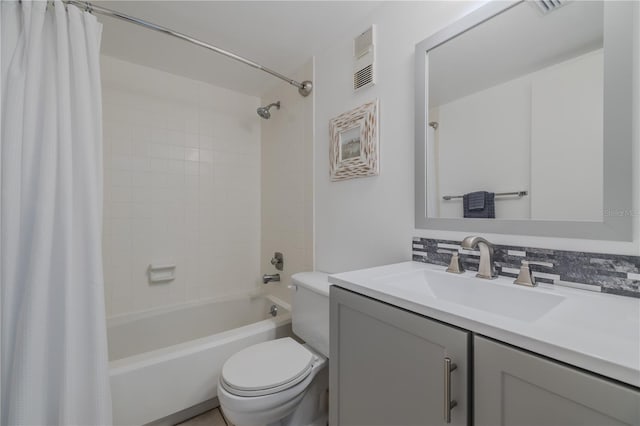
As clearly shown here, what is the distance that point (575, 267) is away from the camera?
0.75 m

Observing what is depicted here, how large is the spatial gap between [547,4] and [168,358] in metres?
2.08

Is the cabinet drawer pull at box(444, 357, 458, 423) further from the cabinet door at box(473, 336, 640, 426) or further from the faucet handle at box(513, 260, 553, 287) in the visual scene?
the faucet handle at box(513, 260, 553, 287)

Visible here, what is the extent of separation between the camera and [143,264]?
191cm

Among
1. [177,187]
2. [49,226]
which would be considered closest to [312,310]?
[49,226]

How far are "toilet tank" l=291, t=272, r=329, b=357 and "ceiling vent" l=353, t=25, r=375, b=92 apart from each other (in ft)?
3.60

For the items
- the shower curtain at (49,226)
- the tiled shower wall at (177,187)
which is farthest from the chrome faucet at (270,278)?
the shower curtain at (49,226)

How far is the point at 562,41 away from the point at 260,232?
225 cm

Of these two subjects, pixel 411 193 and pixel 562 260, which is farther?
pixel 411 193

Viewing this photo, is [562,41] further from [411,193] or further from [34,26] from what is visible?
[34,26]

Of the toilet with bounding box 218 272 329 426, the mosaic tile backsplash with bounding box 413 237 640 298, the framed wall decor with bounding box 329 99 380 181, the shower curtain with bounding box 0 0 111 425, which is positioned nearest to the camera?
the mosaic tile backsplash with bounding box 413 237 640 298

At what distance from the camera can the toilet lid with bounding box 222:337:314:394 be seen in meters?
1.09

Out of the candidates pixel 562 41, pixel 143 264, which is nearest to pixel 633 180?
pixel 562 41

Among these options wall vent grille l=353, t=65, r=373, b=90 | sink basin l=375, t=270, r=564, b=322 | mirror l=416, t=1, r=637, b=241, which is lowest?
sink basin l=375, t=270, r=564, b=322

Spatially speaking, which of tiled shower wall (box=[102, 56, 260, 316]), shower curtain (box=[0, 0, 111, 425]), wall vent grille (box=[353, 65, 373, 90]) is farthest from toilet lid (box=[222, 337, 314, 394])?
wall vent grille (box=[353, 65, 373, 90])
